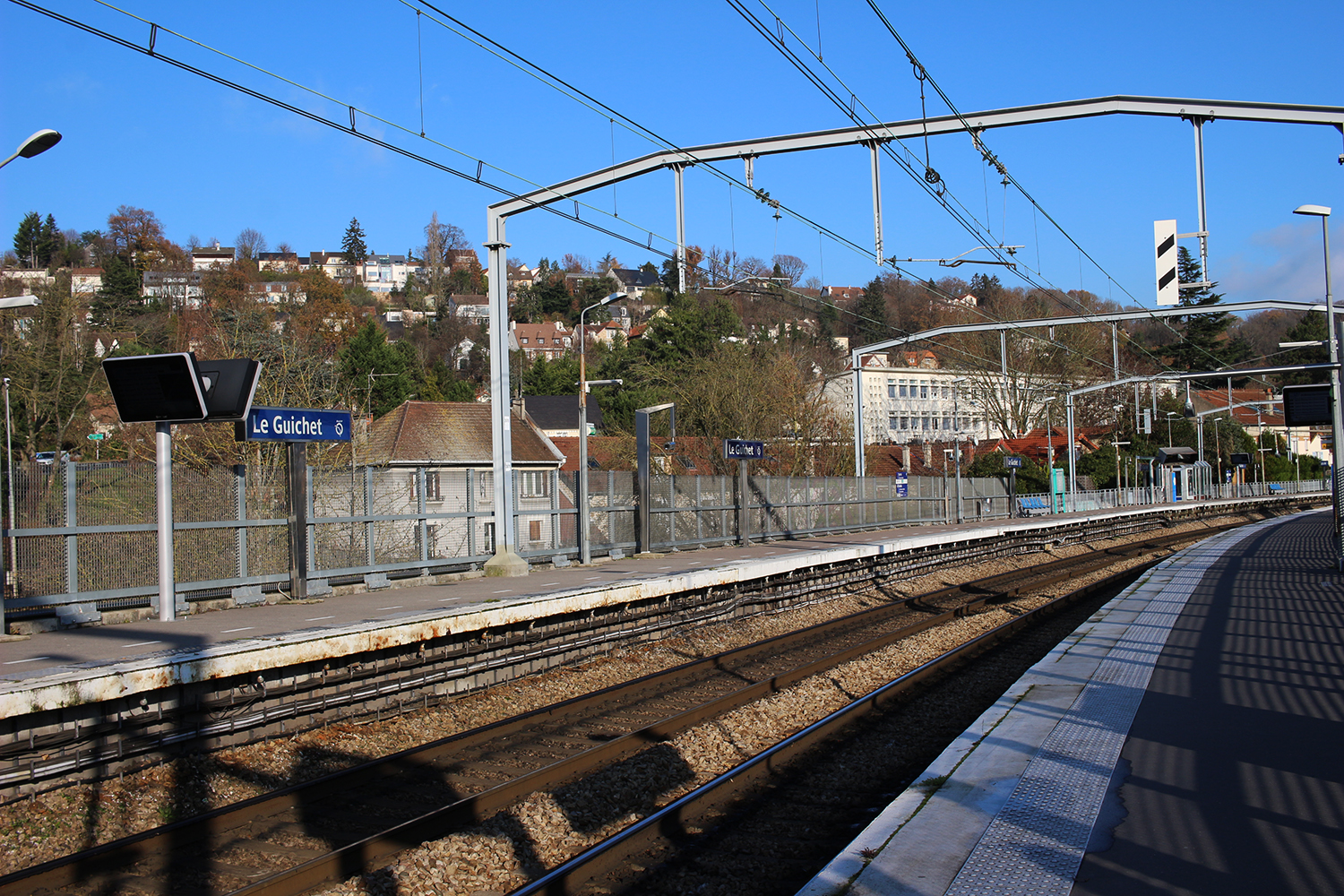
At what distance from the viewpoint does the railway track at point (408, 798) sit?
19.3 feet

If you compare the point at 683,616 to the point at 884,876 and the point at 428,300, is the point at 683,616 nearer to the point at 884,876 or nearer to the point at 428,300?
the point at 884,876

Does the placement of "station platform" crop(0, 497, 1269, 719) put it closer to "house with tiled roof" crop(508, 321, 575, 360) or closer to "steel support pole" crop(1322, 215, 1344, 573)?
"steel support pole" crop(1322, 215, 1344, 573)

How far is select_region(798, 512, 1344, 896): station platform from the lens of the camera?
5008 millimetres

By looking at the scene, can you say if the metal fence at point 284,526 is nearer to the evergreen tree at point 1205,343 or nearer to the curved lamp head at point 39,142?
the curved lamp head at point 39,142

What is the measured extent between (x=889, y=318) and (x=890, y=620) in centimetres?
7692

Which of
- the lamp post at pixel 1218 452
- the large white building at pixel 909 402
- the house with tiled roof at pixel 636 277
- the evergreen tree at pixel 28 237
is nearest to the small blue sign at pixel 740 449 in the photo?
the large white building at pixel 909 402

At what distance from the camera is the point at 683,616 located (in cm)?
1688

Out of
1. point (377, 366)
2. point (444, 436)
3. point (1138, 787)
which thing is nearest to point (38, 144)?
point (1138, 787)

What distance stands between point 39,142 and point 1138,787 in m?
12.5

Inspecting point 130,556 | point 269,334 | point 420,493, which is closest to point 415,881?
point 130,556

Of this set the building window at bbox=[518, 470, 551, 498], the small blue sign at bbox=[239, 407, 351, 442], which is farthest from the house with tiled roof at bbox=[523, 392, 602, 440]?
the small blue sign at bbox=[239, 407, 351, 442]

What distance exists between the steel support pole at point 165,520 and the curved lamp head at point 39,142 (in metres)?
3.32

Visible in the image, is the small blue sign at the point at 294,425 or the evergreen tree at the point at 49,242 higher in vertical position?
the evergreen tree at the point at 49,242

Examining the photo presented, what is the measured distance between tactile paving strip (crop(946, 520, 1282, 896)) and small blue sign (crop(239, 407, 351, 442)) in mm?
10632
